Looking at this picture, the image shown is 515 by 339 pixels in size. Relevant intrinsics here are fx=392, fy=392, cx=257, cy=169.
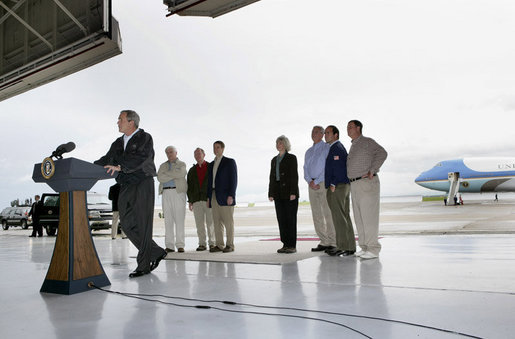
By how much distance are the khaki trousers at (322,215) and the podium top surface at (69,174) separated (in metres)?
2.64

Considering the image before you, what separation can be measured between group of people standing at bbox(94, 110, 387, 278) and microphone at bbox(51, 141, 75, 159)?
30 cm

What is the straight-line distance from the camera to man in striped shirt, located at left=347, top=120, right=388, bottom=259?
13.4ft

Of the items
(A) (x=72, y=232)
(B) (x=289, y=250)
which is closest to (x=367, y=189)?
(B) (x=289, y=250)

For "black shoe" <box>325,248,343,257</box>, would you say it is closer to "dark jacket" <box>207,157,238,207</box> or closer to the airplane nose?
"dark jacket" <box>207,157,238,207</box>

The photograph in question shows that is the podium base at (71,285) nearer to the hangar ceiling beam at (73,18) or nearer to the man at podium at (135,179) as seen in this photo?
the man at podium at (135,179)

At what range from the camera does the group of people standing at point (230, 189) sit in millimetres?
3252

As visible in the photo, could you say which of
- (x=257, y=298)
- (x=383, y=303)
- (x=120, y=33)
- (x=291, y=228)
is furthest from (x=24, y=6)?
(x=383, y=303)

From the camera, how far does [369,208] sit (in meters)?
4.07

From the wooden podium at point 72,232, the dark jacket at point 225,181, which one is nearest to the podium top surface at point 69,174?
the wooden podium at point 72,232

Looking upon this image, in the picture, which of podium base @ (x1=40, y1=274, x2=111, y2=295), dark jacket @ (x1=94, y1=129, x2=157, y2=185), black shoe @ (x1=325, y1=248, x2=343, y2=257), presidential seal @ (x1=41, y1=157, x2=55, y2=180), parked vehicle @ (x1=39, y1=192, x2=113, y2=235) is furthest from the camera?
parked vehicle @ (x1=39, y1=192, x2=113, y2=235)

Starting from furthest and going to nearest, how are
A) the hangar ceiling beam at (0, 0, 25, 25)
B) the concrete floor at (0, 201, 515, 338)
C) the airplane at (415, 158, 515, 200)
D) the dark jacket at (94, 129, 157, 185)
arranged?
the airplane at (415, 158, 515, 200)
the hangar ceiling beam at (0, 0, 25, 25)
the dark jacket at (94, 129, 157, 185)
the concrete floor at (0, 201, 515, 338)

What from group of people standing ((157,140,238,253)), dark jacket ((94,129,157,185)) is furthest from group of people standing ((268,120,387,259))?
dark jacket ((94,129,157,185))

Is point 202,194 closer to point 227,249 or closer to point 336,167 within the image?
point 227,249

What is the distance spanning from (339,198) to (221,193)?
1.50 m
